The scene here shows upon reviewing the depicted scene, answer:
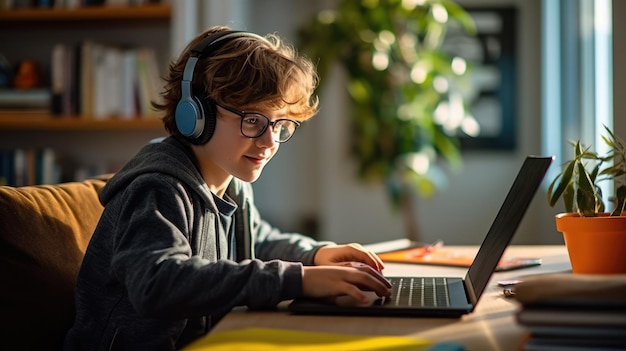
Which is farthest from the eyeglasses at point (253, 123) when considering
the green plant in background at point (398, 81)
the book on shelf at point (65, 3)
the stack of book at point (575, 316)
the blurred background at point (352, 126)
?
the green plant in background at point (398, 81)

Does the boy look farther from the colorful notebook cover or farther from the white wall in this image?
the white wall

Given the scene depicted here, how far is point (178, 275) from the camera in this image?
101 centimetres

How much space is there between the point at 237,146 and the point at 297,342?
1.63 ft

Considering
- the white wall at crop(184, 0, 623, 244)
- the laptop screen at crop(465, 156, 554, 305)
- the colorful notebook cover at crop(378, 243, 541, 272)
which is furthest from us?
the white wall at crop(184, 0, 623, 244)

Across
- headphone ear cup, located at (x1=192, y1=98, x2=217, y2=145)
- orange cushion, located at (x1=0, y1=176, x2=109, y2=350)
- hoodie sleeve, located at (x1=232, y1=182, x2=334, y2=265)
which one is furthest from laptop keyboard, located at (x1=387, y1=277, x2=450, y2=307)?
orange cushion, located at (x1=0, y1=176, x2=109, y2=350)

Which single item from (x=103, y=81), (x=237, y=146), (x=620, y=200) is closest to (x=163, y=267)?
(x=237, y=146)

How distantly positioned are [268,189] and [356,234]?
24.9 inches

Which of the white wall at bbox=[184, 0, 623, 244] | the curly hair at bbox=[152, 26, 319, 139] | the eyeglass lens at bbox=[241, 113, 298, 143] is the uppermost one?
the curly hair at bbox=[152, 26, 319, 139]

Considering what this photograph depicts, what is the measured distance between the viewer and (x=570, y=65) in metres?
3.52

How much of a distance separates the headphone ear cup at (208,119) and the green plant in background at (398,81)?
8.81 feet

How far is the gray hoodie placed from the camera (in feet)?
3.35

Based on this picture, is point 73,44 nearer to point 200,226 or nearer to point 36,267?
point 36,267

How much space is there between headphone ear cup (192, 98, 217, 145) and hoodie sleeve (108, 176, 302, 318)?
0.65 feet

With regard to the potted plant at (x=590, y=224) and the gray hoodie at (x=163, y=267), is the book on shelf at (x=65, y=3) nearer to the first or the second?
the gray hoodie at (x=163, y=267)
